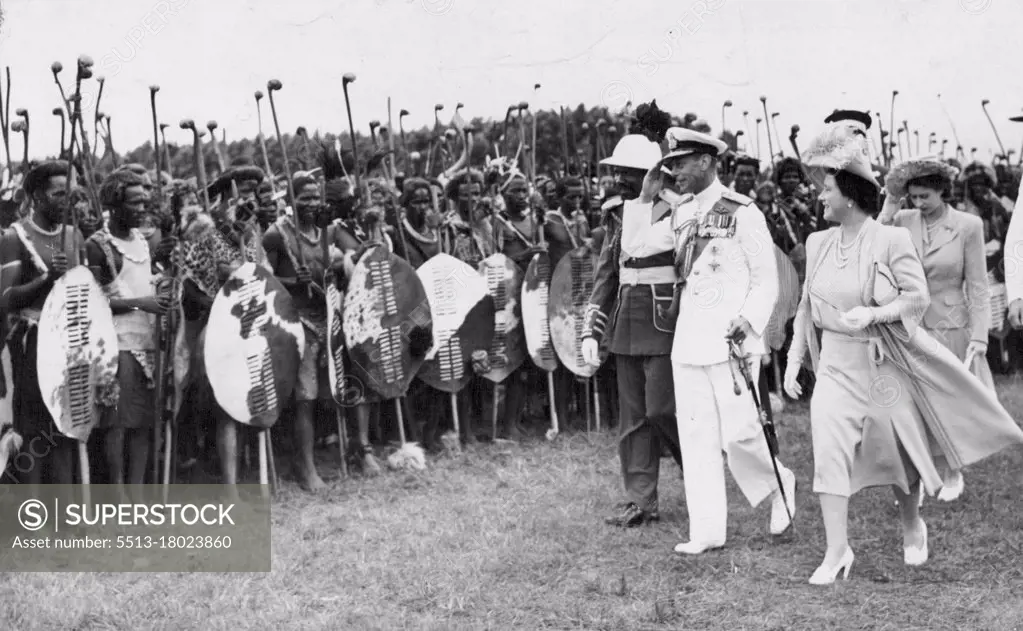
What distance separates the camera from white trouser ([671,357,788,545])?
518 cm

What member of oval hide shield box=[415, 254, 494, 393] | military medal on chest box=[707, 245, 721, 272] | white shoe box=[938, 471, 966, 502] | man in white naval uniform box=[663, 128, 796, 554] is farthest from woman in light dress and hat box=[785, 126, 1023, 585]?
oval hide shield box=[415, 254, 494, 393]

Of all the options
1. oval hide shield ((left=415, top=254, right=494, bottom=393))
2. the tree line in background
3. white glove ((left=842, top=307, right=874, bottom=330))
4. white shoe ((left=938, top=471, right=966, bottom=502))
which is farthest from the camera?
the tree line in background

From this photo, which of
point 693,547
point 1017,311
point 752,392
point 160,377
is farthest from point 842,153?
point 160,377

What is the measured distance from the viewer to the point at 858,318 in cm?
451

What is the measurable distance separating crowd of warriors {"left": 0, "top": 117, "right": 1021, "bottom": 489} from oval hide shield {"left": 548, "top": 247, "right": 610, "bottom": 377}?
24 cm

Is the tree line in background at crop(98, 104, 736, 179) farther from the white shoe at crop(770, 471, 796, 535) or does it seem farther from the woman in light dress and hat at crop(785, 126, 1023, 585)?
the woman in light dress and hat at crop(785, 126, 1023, 585)

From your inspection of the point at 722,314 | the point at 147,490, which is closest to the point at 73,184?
the point at 147,490

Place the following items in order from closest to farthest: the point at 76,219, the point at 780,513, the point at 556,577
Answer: the point at 556,577
the point at 780,513
the point at 76,219

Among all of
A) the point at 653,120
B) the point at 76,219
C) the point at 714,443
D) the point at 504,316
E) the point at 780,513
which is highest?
the point at 653,120

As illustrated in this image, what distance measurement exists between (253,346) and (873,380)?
130 inches

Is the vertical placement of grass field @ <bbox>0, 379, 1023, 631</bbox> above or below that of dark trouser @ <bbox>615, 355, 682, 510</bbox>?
below

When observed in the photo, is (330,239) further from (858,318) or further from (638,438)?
(858,318)

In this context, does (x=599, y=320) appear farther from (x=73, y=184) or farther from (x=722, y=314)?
(x=73, y=184)

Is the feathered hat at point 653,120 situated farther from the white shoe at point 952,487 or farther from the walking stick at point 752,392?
the white shoe at point 952,487
